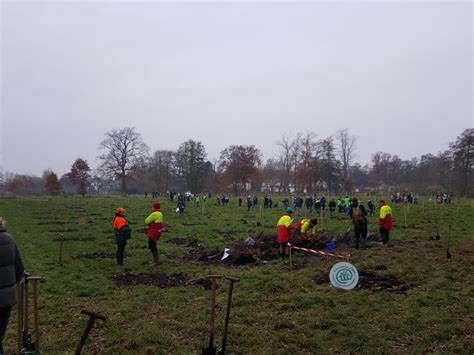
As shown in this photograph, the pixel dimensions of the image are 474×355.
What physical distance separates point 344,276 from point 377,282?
172 cm

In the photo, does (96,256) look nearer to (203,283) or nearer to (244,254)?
(244,254)

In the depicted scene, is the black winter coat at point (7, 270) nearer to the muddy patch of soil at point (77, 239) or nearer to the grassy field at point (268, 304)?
the grassy field at point (268, 304)

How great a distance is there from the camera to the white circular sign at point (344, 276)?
941 centimetres

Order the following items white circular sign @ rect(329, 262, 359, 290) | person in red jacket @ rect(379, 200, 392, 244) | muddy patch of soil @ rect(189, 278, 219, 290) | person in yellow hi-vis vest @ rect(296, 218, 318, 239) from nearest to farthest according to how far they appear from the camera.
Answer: white circular sign @ rect(329, 262, 359, 290) < muddy patch of soil @ rect(189, 278, 219, 290) < person in yellow hi-vis vest @ rect(296, 218, 318, 239) < person in red jacket @ rect(379, 200, 392, 244)

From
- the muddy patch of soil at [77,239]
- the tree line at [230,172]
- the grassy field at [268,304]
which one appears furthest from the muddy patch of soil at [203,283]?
the tree line at [230,172]

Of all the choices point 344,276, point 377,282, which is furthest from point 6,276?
point 377,282

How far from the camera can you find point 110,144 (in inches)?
3004

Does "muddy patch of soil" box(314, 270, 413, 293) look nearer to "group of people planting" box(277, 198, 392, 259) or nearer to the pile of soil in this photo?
the pile of soil

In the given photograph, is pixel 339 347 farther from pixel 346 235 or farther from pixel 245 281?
pixel 346 235

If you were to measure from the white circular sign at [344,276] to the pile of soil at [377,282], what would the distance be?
0.93m

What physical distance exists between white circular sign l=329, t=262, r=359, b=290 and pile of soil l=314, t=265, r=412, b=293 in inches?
36.8

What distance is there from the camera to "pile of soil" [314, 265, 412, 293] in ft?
32.8

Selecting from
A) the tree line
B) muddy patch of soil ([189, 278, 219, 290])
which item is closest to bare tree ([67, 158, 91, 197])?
the tree line

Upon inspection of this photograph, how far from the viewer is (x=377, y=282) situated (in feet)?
34.8
